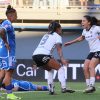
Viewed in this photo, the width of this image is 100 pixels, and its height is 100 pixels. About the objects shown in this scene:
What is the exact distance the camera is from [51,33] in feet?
36.5

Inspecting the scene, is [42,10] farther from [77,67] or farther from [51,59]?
[51,59]

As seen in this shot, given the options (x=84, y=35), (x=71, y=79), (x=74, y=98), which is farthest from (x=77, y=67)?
(x=74, y=98)

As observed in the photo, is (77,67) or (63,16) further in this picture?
(63,16)

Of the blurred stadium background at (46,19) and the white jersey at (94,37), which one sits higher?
the white jersey at (94,37)

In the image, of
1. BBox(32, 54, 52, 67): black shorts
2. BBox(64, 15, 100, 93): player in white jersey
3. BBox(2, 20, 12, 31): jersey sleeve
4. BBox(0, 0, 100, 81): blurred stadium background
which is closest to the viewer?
BBox(2, 20, 12, 31): jersey sleeve

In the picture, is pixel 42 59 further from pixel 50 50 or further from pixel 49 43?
pixel 49 43

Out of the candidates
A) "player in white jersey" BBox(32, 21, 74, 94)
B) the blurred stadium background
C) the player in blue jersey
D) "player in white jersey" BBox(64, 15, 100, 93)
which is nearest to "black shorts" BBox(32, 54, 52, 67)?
"player in white jersey" BBox(32, 21, 74, 94)

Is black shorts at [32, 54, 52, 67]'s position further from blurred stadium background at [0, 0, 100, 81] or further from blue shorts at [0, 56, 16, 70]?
blurred stadium background at [0, 0, 100, 81]

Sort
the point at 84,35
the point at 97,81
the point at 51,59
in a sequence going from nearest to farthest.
Answer: 1. the point at 51,59
2. the point at 84,35
3. the point at 97,81

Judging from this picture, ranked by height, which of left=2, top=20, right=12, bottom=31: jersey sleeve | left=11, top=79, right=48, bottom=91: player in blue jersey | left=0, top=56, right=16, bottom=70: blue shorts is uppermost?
left=2, top=20, right=12, bottom=31: jersey sleeve

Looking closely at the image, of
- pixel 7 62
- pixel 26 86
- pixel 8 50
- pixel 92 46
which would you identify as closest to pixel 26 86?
pixel 26 86

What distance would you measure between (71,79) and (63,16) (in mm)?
7009

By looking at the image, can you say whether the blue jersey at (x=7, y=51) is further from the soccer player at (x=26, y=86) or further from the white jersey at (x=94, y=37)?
the white jersey at (x=94, y=37)

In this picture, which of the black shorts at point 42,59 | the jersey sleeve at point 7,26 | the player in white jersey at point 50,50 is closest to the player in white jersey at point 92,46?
the player in white jersey at point 50,50
